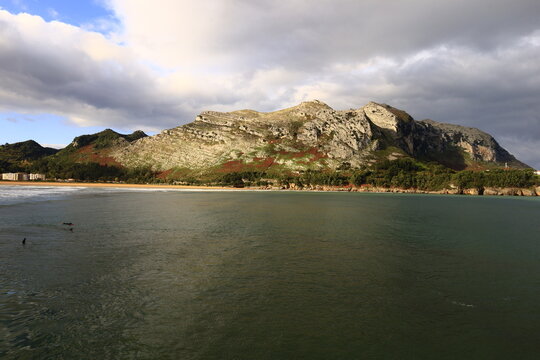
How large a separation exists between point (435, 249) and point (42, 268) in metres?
42.6

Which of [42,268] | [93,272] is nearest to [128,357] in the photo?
[93,272]

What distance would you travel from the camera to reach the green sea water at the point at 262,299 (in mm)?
14531

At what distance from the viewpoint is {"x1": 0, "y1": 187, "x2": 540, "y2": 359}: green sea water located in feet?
47.7

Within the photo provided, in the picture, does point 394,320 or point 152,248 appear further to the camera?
point 152,248

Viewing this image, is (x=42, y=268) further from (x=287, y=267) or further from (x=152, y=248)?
(x=287, y=267)

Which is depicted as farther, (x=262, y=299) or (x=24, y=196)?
(x=24, y=196)

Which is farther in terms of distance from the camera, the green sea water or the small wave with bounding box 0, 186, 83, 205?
the small wave with bounding box 0, 186, 83, 205

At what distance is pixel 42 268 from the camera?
25.7 meters

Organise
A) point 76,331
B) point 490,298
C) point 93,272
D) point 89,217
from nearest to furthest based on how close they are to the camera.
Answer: point 76,331 → point 490,298 → point 93,272 → point 89,217

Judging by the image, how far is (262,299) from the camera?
20156 mm

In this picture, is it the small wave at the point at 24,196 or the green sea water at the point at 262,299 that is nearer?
A: the green sea water at the point at 262,299

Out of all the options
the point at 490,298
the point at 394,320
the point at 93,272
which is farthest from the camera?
the point at 93,272

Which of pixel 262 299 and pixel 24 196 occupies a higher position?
pixel 24 196

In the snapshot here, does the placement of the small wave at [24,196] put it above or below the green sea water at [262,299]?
above
